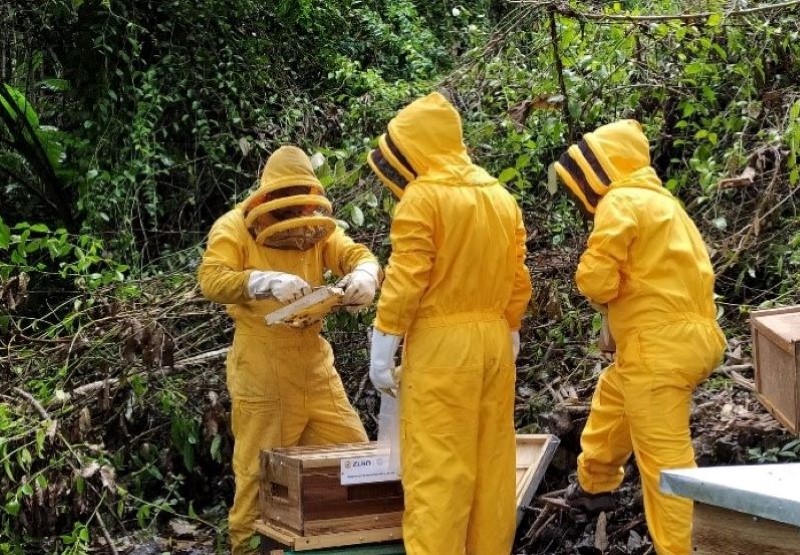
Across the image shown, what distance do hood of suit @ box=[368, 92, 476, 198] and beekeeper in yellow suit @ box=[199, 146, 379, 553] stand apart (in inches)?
20.5

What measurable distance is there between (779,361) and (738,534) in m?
2.04

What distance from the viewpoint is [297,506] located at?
4.62m

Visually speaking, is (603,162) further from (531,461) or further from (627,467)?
(627,467)

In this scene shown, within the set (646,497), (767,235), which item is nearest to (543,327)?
(767,235)

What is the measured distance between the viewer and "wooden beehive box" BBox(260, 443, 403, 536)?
4609mm

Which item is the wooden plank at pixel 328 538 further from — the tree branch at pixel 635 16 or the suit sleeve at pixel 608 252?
the tree branch at pixel 635 16

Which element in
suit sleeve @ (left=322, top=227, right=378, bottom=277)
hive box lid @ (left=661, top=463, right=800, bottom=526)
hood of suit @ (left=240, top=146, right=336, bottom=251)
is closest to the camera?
hive box lid @ (left=661, top=463, right=800, bottom=526)

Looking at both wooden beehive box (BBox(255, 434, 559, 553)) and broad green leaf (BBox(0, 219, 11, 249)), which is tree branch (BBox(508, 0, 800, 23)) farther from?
broad green leaf (BBox(0, 219, 11, 249))

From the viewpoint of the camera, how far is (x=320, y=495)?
4637 millimetres

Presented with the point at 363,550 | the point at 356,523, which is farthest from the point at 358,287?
the point at 363,550

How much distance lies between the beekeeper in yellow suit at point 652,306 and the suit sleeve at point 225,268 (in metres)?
1.55

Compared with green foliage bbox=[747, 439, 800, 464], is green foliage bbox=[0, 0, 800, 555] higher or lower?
higher

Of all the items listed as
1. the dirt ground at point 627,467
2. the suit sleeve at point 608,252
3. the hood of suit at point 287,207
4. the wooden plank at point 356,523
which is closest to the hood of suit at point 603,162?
the suit sleeve at point 608,252

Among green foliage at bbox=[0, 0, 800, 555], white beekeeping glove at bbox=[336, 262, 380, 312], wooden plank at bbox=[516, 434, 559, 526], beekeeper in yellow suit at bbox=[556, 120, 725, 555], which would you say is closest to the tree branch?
green foliage at bbox=[0, 0, 800, 555]
